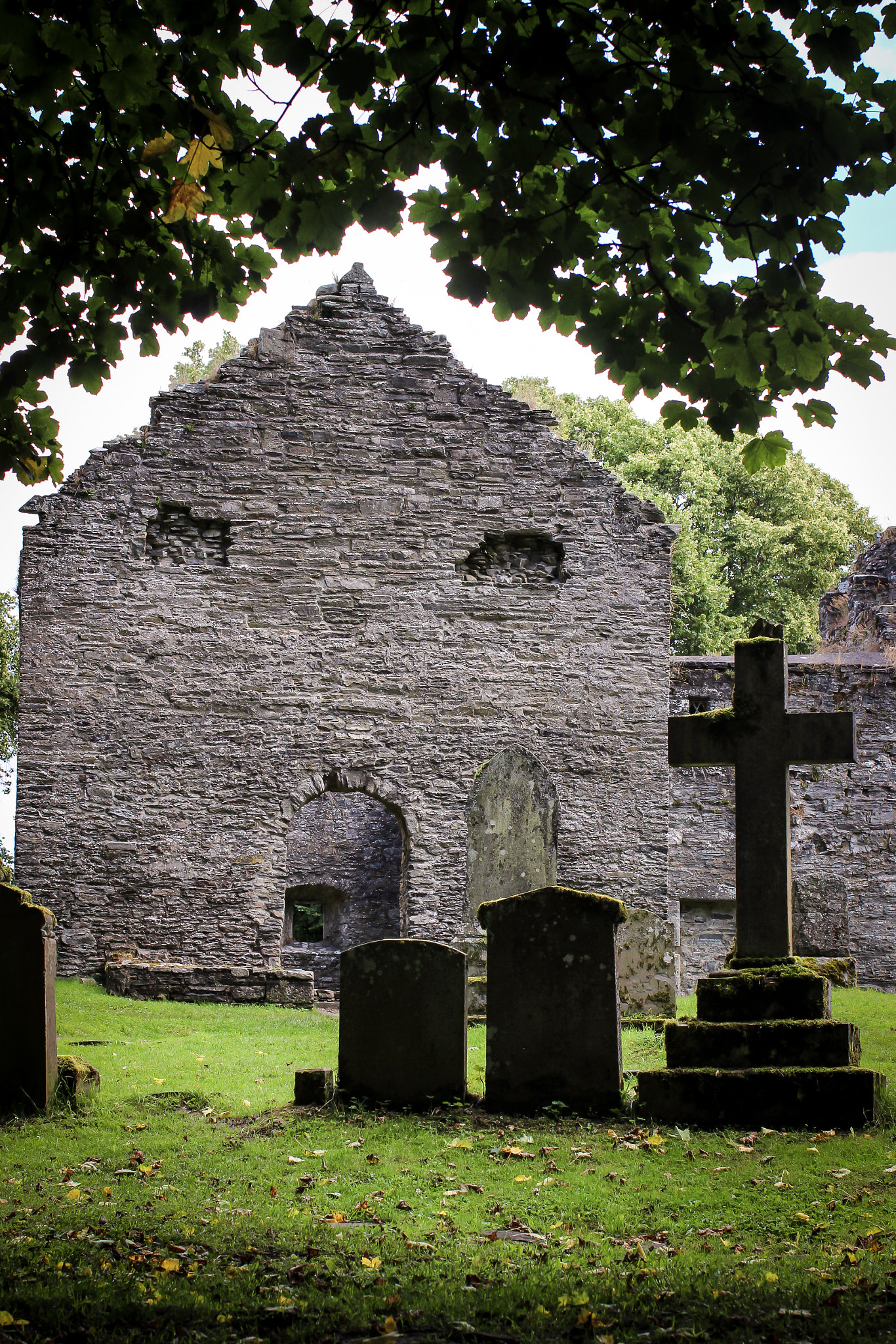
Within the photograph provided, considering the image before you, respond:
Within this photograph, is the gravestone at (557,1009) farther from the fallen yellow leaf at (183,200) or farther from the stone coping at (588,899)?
the fallen yellow leaf at (183,200)

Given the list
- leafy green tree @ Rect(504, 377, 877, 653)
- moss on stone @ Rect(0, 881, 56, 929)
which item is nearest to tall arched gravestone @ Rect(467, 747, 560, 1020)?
moss on stone @ Rect(0, 881, 56, 929)

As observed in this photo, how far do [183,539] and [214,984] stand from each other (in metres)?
5.32

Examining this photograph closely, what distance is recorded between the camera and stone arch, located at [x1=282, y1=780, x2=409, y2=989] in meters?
17.3

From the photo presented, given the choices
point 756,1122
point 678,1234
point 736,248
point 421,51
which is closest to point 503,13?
point 421,51

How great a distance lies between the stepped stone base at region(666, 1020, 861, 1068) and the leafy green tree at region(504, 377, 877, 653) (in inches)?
757

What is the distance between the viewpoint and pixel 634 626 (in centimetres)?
1425

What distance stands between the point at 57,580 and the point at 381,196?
9904 millimetres

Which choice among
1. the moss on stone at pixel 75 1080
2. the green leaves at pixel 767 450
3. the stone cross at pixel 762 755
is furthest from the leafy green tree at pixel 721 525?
the green leaves at pixel 767 450

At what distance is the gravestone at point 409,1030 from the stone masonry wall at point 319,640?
660 centimetres

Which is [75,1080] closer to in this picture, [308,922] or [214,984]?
[214,984]

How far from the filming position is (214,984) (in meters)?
12.4

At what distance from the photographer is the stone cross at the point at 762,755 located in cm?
690

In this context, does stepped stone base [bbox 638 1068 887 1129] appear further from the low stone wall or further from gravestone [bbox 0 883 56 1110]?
the low stone wall

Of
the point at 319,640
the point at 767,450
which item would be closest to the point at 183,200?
the point at 767,450
